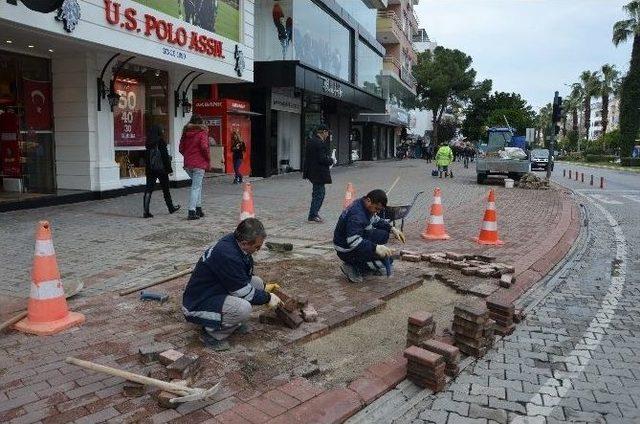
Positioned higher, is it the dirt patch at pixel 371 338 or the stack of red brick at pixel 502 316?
the stack of red brick at pixel 502 316

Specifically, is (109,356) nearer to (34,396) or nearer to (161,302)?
(34,396)

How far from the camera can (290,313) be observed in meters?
4.41

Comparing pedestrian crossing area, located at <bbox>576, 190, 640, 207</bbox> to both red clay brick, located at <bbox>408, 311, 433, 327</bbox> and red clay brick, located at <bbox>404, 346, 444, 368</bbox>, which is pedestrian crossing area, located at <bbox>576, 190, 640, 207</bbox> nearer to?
red clay brick, located at <bbox>408, 311, 433, 327</bbox>

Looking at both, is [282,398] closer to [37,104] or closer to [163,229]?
[163,229]

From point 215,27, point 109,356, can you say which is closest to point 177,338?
point 109,356

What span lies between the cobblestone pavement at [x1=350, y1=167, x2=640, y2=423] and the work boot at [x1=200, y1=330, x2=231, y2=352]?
1261 millimetres

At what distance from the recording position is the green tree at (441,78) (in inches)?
2019

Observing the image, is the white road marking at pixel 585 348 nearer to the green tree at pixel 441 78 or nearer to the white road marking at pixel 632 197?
the white road marking at pixel 632 197

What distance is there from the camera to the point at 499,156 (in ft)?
68.2

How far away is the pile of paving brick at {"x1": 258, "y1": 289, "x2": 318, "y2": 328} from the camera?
4.39 metres

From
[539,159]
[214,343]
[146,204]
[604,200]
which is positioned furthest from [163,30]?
[539,159]

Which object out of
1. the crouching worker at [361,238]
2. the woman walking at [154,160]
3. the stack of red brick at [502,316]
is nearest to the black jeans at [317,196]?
the woman walking at [154,160]

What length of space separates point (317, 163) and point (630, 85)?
1774 inches

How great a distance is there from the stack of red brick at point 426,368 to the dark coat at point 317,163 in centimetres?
638
